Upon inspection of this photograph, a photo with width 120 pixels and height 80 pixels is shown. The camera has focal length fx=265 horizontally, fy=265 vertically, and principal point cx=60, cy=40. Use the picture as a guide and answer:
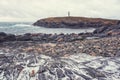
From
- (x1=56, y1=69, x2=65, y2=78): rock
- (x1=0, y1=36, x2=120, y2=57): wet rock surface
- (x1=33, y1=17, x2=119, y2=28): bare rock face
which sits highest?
(x1=0, y1=36, x2=120, y2=57): wet rock surface

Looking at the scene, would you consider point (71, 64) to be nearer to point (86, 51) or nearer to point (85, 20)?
point (86, 51)

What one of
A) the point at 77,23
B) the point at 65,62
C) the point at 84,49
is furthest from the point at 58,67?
the point at 77,23

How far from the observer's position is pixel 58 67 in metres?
12.5

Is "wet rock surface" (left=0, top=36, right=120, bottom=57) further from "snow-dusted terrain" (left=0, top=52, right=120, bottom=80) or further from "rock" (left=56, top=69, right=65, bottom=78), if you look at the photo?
"rock" (left=56, top=69, right=65, bottom=78)

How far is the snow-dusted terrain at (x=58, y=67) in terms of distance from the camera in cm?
1171

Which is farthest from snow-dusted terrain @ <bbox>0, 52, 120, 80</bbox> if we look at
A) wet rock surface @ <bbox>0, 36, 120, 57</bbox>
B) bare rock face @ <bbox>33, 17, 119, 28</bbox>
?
bare rock face @ <bbox>33, 17, 119, 28</bbox>

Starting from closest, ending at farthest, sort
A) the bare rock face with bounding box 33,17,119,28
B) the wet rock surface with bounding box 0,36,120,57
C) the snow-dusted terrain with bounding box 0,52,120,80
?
1. the snow-dusted terrain with bounding box 0,52,120,80
2. the wet rock surface with bounding box 0,36,120,57
3. the bare rock face with bounding box 33,17,119,28

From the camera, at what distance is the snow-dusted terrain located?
11.7m

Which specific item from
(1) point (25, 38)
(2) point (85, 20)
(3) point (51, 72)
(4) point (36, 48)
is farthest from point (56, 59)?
(2) point (85, 20)

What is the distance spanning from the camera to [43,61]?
13.4 m

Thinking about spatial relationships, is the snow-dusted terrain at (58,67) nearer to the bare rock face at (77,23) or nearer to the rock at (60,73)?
the rock at (60,73)

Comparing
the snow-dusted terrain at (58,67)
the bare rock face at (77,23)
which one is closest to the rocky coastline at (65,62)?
the snow-dusted terrain at (58,67)

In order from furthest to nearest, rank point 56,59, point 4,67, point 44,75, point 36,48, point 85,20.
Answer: point 85,20, point 36,48, point 56,59, point 4,67, point 44,75

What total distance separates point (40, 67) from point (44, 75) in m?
0.81
